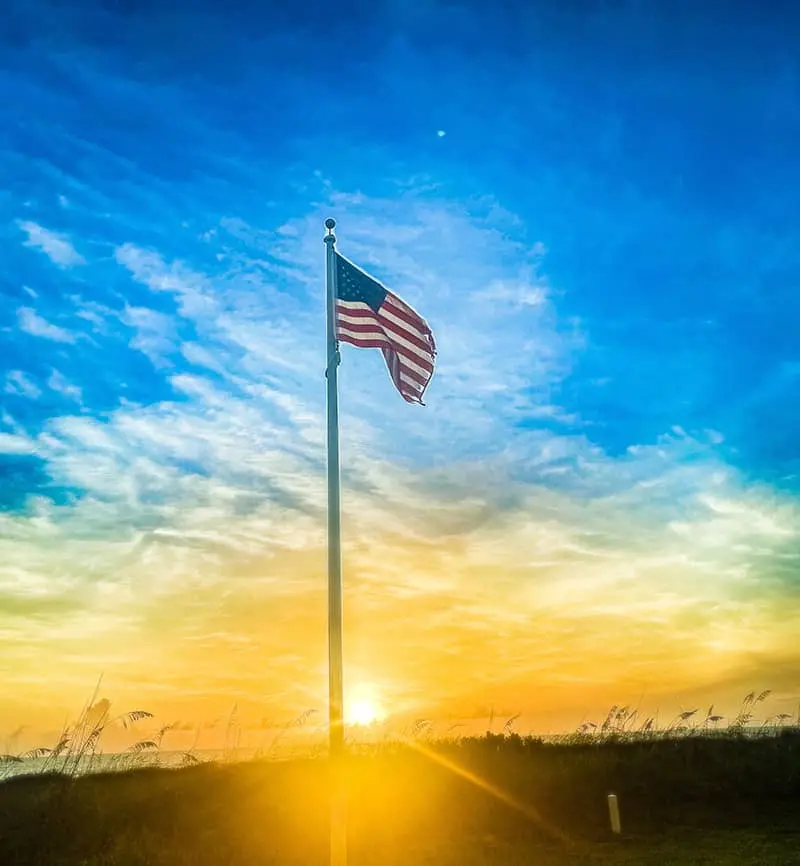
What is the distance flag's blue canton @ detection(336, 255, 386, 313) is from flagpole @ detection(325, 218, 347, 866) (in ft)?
3.12

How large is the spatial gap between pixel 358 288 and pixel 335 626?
594 centimetres

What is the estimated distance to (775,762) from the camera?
22.7m

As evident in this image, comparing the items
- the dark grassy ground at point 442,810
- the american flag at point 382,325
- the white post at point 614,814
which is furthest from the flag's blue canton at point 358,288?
the white post at point 614,814

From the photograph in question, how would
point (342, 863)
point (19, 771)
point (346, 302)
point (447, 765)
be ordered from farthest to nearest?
point (19, 771)
point (447, 765)
point (346, 302)
point (342, 863)

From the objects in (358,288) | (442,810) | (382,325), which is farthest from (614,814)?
(358,288)

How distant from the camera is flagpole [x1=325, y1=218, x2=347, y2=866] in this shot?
12.3 metres

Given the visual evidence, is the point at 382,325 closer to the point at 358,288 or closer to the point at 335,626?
the point at 358,288

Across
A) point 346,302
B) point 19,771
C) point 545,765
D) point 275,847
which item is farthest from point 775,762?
point 19,771

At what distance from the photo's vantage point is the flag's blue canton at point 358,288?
15.2m

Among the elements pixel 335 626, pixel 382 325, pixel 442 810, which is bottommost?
pixel 442 810

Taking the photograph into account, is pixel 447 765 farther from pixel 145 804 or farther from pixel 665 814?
pixel 145 804

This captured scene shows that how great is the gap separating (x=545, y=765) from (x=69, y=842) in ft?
37.3

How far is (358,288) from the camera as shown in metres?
15.3

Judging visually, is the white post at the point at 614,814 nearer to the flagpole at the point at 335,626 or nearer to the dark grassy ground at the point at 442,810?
the dark grassy ground at the point at 442,810
